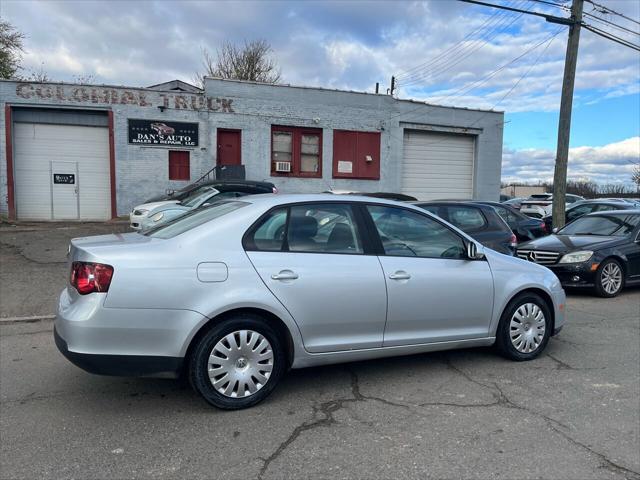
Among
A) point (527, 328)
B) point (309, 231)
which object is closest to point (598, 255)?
point (527, 328)

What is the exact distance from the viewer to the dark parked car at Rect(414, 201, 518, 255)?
8797mm

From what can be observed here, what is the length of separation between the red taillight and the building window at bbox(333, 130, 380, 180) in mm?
18227

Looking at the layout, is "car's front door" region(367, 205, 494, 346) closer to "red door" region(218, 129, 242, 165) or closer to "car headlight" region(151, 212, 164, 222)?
"car headlight" region(151, 212, 164, 222)

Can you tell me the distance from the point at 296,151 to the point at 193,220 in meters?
16.8

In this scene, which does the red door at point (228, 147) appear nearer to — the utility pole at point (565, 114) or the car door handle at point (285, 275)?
the utility pole at point (565, 114)

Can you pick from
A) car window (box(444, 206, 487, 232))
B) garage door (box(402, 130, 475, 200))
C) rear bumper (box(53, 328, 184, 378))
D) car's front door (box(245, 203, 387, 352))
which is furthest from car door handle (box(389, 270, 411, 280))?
garage door (box(402, 130, 475, 200))

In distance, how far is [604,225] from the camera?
9.77 meters

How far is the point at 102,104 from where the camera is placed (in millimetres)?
18109

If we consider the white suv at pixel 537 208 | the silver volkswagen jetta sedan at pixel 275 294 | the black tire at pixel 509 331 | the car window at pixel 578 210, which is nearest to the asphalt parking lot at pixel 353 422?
the black tire at pixel 509 331

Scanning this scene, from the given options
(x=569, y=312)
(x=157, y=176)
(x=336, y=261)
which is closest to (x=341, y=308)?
(x=336, y=261)

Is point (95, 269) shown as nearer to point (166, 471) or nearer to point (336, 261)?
point (166, 471)

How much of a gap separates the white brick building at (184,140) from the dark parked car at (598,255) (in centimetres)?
1274

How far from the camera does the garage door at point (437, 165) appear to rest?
2291 centimetres

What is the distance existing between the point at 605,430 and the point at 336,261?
7.47 feet
